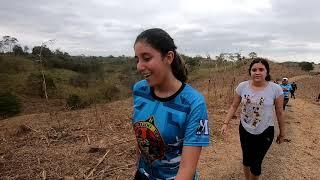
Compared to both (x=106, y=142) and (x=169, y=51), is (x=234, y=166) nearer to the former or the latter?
(x=106, y=142)

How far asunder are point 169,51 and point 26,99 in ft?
97.3

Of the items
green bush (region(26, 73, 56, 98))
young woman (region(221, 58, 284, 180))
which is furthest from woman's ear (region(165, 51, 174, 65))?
green bush (region(26, 73, 56, 98))

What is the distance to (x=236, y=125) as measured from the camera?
10.2 metres

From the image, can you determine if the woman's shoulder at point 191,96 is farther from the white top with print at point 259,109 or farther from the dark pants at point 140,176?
the white top with print at point 259,109

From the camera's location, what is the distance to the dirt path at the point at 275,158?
644cm

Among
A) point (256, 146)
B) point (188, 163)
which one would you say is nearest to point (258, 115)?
point (256, 146)

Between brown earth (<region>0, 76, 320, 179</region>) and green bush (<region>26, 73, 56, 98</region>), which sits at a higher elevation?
brown earth (<region>0, 76, 320, 179</region>)

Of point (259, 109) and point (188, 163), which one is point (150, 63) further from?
point (259, 109)

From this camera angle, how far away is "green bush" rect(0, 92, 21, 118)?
881 inches

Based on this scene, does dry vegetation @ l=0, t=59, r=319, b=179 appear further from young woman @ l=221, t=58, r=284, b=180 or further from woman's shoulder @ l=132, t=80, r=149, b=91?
woman's shoulder @ l=132, t=80, r=149, b=91

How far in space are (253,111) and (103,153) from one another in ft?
9.85

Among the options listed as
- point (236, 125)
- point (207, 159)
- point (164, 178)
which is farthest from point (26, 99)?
point (164, 178)

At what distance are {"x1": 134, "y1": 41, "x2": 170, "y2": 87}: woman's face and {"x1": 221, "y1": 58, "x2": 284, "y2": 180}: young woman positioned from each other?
262cm

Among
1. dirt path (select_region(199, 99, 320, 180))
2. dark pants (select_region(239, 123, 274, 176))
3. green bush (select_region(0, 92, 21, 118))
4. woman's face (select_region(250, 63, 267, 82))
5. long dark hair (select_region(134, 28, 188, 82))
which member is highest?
long dark hair (select_region(134, 28, 188, 82))
